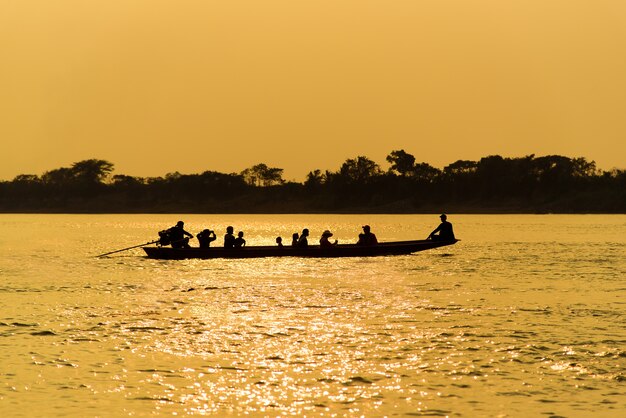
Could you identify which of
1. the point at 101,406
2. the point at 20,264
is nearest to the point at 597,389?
the point at 101,406

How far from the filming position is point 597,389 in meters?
16.3

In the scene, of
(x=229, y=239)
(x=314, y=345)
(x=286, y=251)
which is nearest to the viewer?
(x=314, y=345)

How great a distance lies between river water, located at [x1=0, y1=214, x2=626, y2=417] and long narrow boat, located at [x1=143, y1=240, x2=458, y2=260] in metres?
5.91

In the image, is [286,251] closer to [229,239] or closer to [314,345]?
[229,239]

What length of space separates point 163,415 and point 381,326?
399 inches

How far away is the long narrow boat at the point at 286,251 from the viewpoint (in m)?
46.6

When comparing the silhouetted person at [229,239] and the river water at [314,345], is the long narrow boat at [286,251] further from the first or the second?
the river water at [314,345]

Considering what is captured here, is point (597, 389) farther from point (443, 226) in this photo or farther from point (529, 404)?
point (443, 226)

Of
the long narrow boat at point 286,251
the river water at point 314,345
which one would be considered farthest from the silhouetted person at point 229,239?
the river water at point 314,345

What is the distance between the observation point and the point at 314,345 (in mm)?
20656

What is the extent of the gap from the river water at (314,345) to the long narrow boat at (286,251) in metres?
5.91

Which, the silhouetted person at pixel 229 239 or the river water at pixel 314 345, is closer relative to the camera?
the river water at pixel 314 345

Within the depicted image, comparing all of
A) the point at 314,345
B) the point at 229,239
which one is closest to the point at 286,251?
the point at 229,239

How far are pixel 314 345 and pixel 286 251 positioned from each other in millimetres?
26302
